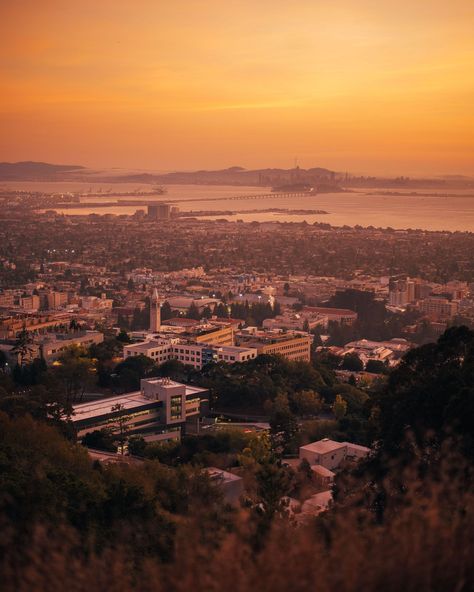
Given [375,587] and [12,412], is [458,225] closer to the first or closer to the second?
[12,412]

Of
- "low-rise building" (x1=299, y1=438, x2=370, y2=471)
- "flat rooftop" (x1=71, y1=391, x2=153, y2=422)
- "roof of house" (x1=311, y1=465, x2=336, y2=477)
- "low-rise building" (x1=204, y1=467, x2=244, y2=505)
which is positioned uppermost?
"low-rise building" (x1=204, y1=467, x2=244, y2=505)

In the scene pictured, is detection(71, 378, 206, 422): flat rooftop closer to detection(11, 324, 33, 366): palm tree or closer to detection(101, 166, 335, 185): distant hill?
detection(11, 324, 33, 366): palm tree

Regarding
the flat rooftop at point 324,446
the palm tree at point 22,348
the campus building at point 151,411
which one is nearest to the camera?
the flat rooftop at point 324,446

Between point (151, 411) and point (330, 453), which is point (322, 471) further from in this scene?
point (151, 411)

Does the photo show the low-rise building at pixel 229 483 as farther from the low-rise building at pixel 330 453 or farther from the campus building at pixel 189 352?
the campus building at pixel 189 352

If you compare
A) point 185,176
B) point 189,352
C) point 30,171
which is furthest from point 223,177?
point 189,352

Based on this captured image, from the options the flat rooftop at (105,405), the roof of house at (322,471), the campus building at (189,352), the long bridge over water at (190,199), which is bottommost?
the campus building at (189,352)

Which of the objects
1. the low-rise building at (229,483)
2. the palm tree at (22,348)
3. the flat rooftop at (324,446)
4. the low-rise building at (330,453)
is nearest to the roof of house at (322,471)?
the low-rise building at (330,453)

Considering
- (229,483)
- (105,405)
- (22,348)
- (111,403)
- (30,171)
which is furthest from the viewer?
(30,171)

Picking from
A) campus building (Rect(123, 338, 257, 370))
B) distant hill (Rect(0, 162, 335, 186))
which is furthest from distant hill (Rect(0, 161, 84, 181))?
campus building (Rect(123, 338, 257, 370))

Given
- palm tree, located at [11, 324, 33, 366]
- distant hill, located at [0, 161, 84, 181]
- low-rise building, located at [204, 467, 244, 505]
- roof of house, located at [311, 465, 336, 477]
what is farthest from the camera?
distant hill, located at [0, 161, 84, 181]

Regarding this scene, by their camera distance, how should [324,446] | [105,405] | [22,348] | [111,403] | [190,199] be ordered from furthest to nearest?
[190,199], [22,348], [111,403], [105,405], [324,446]
